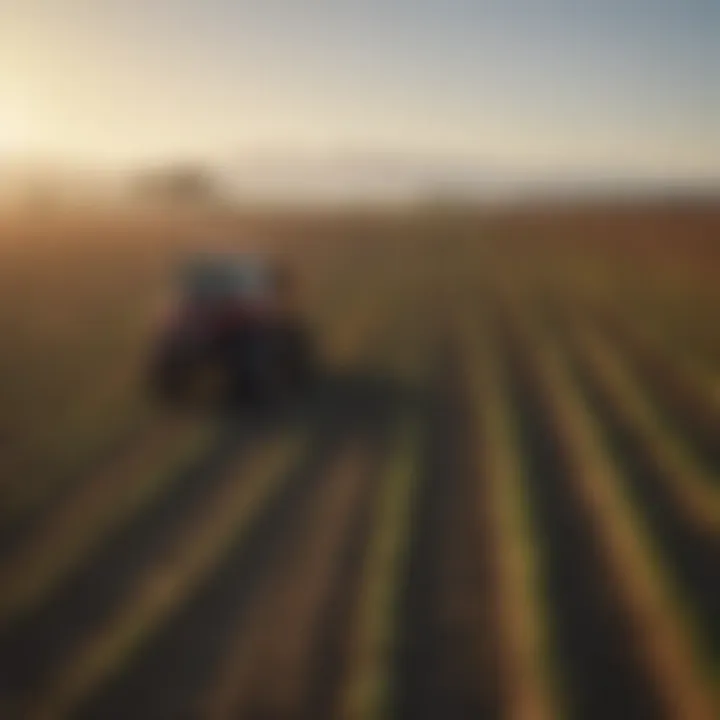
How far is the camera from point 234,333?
294 cm

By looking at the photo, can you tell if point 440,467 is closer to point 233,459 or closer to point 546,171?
point 233,459

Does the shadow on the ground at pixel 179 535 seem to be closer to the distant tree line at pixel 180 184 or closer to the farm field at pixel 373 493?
the farm field at pixel 373 493

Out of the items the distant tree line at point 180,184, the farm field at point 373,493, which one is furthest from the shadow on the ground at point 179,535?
the distant tree line at point 180,184

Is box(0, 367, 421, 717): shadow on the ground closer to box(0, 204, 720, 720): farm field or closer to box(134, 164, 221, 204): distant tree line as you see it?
box(0, 204, 720, 720): farm field

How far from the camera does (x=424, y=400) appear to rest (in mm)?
3045

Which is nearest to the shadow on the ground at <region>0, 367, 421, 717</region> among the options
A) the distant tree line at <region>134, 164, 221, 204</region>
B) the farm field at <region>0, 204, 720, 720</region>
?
the farm field at <region>0, 204, 720, 720</region>

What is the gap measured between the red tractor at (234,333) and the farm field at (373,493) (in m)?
0.06

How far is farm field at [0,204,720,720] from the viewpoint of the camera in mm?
2324

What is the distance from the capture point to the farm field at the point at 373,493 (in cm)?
232

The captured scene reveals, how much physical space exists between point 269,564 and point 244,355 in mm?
605

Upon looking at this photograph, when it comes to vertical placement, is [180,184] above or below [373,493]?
above

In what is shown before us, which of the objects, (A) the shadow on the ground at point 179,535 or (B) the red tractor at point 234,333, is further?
(B) the red tractor at point 234,333

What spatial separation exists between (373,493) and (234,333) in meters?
0.57

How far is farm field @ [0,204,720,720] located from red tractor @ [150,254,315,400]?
0.06m
